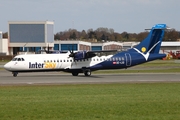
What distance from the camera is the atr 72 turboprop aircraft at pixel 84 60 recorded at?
42750 mm

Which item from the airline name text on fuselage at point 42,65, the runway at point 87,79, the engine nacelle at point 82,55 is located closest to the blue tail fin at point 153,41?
the engine nacelle at point 82,55

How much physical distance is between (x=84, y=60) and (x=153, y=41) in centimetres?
765

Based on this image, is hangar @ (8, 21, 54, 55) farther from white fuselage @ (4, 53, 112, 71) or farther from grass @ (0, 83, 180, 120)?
grass @ (0, 83, 180, 120)

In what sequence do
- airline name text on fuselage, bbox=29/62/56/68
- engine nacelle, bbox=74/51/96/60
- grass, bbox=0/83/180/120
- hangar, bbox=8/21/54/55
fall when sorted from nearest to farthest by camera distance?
grass, bbox=0/83/180/120, airline name text on fuselage, bbox=29/62/56/68, engine nacelle, bbox=74/51/96/60, hangar, bbox=8/21/54/55

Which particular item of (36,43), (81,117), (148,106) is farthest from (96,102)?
(36,43)

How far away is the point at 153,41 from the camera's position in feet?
152

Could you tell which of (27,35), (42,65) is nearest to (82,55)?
(42,65)

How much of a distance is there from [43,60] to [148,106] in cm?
2569

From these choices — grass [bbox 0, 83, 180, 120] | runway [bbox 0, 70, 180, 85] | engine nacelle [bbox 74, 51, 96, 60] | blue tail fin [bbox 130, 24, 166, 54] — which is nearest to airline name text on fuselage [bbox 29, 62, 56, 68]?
engine nacelle [bbox 74, 51, 96, 60]

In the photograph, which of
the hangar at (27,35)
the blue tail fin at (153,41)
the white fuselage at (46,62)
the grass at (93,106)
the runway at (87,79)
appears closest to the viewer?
the grass at (93,106)

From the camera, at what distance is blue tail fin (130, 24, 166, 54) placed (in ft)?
149

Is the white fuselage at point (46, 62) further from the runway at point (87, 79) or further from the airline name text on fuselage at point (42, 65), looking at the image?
the runway at point (87, 79)

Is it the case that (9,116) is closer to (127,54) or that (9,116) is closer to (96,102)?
(96,102)

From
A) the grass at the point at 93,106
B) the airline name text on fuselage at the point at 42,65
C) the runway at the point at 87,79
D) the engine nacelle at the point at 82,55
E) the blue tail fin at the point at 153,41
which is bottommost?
the runway at the point at 87,79
